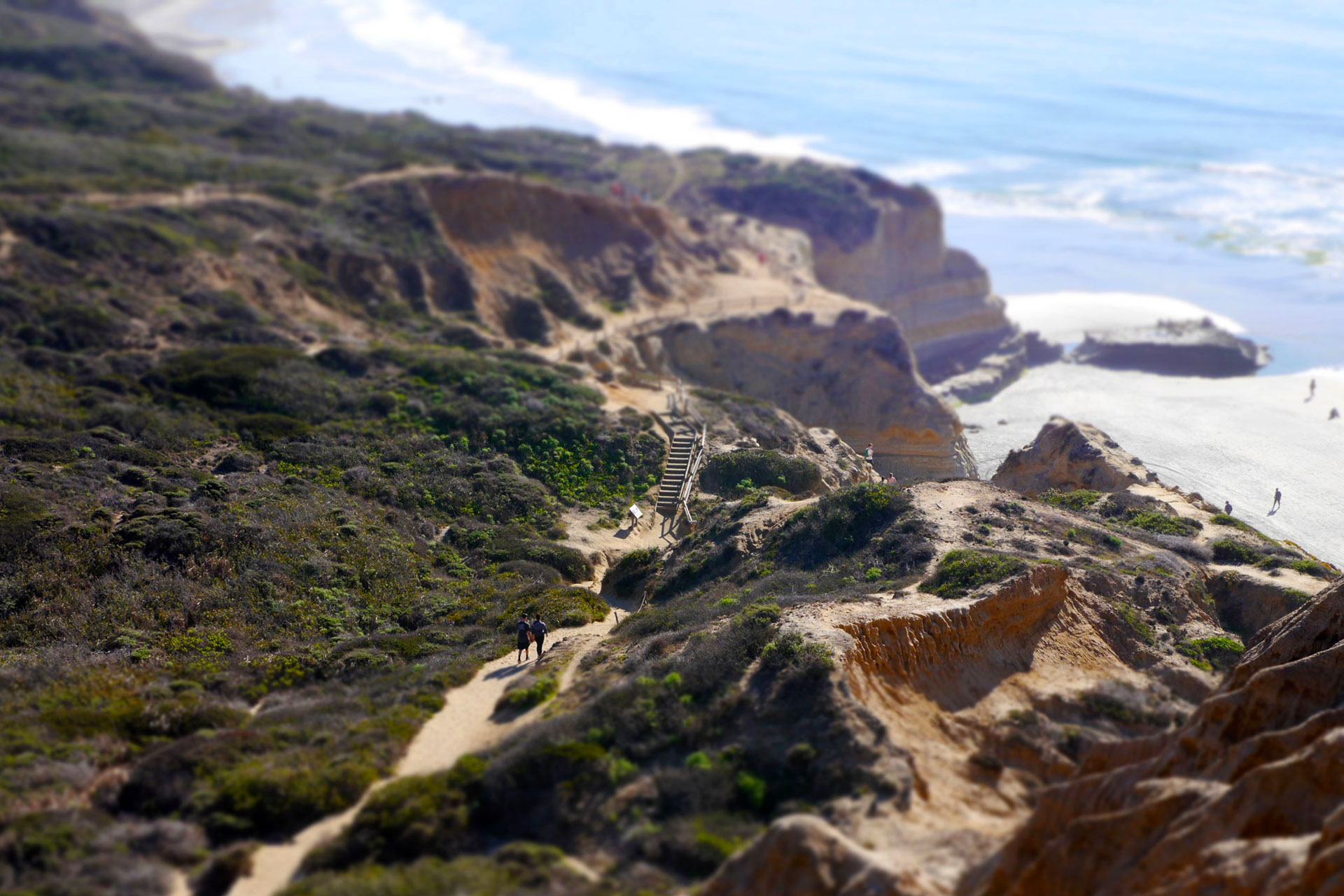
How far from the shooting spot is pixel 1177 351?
52.4 meters

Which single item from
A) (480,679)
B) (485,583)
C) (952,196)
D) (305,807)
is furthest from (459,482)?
(952,196)

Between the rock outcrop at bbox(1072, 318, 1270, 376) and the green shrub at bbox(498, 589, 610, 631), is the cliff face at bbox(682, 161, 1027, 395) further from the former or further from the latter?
the green shrub at bbox(498, 589, 610, 631)

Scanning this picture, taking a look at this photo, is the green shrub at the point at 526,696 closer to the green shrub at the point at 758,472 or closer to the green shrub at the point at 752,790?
the green shrub at the point at 752,790

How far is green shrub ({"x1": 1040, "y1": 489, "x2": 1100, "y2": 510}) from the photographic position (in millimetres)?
27359

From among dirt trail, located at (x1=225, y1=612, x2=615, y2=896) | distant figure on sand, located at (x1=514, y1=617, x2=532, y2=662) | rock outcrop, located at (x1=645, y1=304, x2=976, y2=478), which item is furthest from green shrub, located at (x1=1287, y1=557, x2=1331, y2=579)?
rock outcrop, located at (x1=645, y1=304, x2=976, y2=478)

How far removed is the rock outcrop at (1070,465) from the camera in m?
30.9

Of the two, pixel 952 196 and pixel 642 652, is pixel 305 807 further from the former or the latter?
pixel 952 196

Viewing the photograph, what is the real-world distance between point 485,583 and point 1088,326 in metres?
48.5

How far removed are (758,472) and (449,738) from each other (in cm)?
1821

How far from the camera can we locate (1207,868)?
935cm

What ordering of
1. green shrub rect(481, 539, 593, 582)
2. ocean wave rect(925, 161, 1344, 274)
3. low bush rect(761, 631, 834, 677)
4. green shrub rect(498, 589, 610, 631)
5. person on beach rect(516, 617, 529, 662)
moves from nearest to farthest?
low bush rect(761, 631, 834, 677)
person on beach rect(516, 617, 529, 662)
green shrub rect(498, 589, 610, 631)
green shrub rect(481, 539, 593, 582)
ocean wave rect(925, 161, 1344, 274)

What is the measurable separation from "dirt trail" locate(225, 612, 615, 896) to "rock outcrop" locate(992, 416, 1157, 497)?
18.2 m

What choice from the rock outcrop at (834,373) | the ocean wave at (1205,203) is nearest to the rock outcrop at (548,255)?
the rock outcrop at (834,373)

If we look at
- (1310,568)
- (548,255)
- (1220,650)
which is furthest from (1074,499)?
(548,255)
